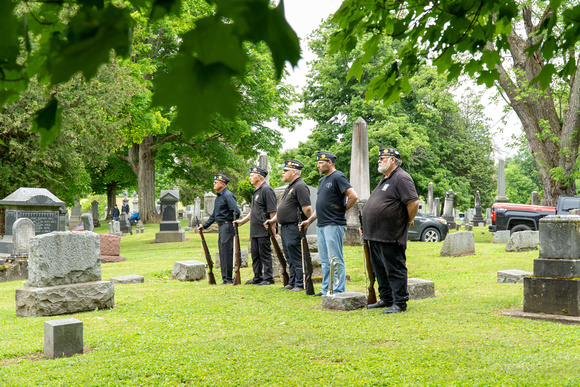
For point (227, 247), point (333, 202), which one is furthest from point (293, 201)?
point (227, 247)

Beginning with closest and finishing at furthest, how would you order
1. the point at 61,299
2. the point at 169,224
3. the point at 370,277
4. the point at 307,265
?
the point at 370,277 → the point at 61,299 → the point at 307,265 → the point at 169,224

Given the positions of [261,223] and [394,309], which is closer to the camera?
[394,309]

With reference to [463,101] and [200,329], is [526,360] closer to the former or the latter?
[200,329]

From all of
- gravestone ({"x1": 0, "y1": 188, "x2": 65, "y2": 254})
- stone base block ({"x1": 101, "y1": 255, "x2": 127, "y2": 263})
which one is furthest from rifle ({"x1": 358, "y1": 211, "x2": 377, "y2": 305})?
stone base block ({"x1": 101, "y1": 255, "x2": 127, "y2": 263})

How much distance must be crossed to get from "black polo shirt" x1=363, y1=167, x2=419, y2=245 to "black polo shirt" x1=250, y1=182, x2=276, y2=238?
3049 mm

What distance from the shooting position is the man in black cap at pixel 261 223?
9.41 metres

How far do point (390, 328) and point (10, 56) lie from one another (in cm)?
486

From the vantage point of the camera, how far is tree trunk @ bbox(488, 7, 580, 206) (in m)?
15.7

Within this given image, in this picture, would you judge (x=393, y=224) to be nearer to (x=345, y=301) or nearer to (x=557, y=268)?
(x=345, y=301)

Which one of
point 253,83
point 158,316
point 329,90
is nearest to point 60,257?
point 158,316

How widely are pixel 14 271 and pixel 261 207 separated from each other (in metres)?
6.37

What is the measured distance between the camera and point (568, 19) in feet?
12.2

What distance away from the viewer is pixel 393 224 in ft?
21.1

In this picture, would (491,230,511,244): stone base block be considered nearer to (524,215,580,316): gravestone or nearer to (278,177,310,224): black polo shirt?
(278,177,310,224): black polo shirt
